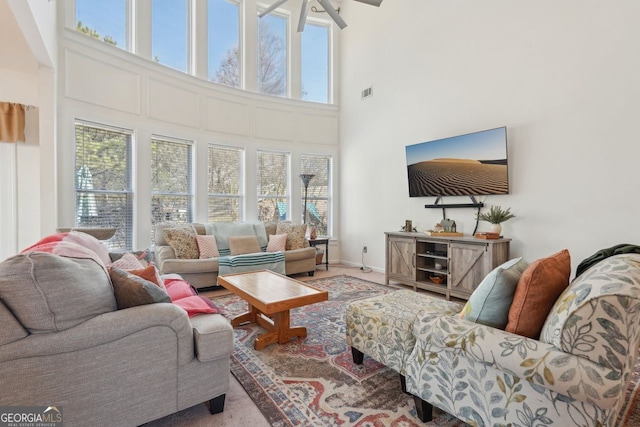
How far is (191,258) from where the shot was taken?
4.30 meters

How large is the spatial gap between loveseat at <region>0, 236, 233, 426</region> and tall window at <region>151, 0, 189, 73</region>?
4.18 meters

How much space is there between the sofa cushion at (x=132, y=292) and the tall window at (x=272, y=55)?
4937 mm

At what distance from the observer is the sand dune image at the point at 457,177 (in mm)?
3678

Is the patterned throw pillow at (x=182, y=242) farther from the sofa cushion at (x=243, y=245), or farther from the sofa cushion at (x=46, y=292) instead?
the sofa cushion at (x=46, y=292)

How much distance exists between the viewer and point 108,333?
1326 mm

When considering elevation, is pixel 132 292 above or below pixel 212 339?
above

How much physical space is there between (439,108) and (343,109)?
2.28 meters

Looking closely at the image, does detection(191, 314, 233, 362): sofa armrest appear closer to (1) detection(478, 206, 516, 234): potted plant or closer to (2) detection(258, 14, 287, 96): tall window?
(1) detection(478, 206, 516, 234): potted plant

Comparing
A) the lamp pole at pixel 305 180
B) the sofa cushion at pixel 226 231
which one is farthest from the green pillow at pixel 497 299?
the lamp pole at pixel 305 180

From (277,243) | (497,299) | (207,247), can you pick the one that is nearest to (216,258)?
(207,247)

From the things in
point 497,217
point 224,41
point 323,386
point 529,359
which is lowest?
point 323,386

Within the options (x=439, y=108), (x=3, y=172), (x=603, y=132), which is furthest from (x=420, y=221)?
(x=3, y=172)

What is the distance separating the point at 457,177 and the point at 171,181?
170 inches

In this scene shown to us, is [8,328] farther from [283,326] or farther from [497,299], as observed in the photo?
[497,299]
